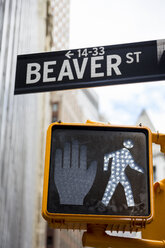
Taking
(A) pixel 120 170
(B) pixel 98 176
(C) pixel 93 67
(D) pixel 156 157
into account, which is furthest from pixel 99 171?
(D) pixel 156 157

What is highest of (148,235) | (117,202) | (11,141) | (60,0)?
(60,0)

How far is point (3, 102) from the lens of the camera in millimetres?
25453

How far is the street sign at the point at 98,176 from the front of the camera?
110 inches

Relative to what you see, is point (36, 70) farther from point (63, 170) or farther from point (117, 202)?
point (117, 202)

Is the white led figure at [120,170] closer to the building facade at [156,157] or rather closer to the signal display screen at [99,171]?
the signal display screen at [99,171]

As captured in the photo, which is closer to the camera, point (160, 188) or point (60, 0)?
point (160, 188)

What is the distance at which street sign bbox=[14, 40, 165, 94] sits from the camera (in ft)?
12.9

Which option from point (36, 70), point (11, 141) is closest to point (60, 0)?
point (11, 141)

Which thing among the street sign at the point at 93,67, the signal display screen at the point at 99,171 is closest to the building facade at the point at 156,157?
the street sign at the point at 93,67

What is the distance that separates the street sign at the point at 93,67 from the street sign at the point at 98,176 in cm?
100

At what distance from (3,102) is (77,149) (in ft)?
75.4

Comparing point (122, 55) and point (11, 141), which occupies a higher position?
point (11, 141)

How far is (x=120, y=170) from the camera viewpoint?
2902 mm

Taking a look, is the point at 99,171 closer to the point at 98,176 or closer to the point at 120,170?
the point at 98,176
